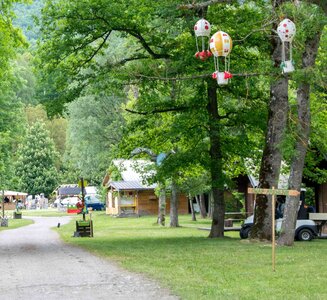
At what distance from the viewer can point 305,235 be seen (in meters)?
25.1

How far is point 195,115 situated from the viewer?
83.5 feet

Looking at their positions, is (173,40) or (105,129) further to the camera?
(105,129)

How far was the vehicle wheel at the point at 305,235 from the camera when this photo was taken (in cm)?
2495

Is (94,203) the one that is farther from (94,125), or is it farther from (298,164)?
(298,164)

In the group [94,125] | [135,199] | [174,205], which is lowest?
[174,205]

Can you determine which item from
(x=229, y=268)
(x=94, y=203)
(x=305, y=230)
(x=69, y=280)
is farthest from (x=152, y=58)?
(x=94, y=203)

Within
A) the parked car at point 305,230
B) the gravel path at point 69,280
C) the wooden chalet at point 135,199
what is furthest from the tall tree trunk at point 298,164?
the wooden chalet at point 135,199

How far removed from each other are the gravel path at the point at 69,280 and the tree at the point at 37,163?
73.8m

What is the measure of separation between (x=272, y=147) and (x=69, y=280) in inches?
409

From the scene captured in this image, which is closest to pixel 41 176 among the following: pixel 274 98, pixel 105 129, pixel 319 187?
pixel 105 129

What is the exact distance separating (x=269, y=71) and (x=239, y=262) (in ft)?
21.7

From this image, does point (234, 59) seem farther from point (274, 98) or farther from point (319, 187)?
point (319, 187)

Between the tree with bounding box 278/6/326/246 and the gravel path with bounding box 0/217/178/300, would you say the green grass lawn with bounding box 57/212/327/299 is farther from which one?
the tree with bounding box 278/6/326/246

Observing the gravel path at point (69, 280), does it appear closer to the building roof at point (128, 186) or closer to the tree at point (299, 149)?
the tree at point (299, 149)
